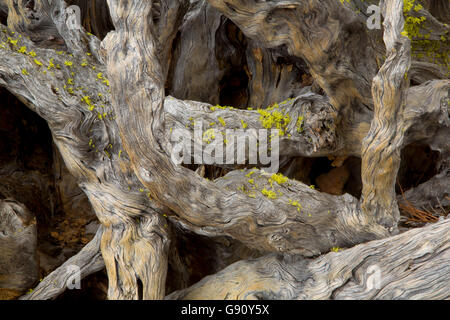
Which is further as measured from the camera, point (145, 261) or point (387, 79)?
point (145, 261)

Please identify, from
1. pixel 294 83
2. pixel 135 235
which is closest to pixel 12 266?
pixel 135 235

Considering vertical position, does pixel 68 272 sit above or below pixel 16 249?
below

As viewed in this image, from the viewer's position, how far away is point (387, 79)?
2.92 metres

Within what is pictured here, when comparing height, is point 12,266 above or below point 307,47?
below

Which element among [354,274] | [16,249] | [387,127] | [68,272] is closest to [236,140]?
[387,127]

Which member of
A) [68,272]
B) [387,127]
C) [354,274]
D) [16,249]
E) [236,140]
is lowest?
[68,272]

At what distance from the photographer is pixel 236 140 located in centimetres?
385

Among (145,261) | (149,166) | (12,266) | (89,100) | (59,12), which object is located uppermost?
(59,12)

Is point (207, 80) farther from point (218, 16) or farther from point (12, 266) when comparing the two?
point (12, 266)

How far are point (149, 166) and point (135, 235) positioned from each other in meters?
0.69

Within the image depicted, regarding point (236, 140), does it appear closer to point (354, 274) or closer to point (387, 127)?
point (387, 127)

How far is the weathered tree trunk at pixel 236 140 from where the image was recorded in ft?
9.06

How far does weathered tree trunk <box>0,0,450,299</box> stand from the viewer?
9.06ft

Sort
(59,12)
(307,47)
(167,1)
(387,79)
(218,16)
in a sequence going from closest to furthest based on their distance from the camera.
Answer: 1. (387,79)
2. (307,47)
3. (59,12)
4. (167,1)
5. (218,16)
